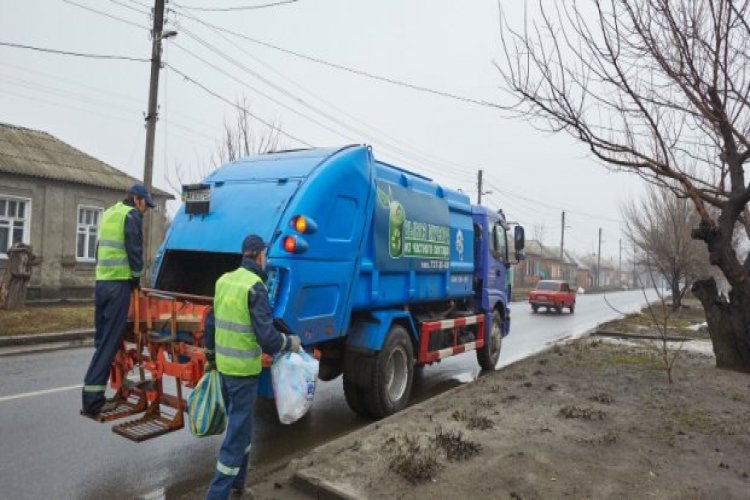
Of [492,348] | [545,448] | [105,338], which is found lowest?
[545,448]

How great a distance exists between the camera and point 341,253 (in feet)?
17.5

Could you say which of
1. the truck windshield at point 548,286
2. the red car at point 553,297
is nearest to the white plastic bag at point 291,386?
the red car at point 553,297

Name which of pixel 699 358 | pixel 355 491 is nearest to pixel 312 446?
pixel 355 491

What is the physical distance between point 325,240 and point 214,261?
1.47m

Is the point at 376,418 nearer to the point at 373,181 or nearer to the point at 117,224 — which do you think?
A: the point at 373,181

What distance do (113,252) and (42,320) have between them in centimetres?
936

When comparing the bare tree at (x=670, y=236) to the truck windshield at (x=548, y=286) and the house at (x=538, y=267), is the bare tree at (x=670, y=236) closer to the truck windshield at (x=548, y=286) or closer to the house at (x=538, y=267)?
the truck windshield at (x=548, y=286)

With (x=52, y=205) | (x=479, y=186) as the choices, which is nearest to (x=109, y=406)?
(x=52, y=205)

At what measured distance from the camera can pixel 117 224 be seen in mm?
4676

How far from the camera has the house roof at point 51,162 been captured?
1901cm

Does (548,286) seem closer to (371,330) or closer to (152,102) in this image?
(152,102)

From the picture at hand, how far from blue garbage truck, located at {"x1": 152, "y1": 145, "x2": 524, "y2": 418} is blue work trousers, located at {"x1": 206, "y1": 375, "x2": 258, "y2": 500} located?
1026 mm

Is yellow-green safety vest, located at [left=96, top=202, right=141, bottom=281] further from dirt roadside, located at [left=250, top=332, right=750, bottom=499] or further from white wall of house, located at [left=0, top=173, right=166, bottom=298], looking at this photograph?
white wall of house, located at [left=0, top=173, right=166, bottom=298]

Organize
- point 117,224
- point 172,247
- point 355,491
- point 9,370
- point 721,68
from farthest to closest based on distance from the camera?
point 9,370 → point 721,68 → point 172,247 → point 117,224 → point 355,491
